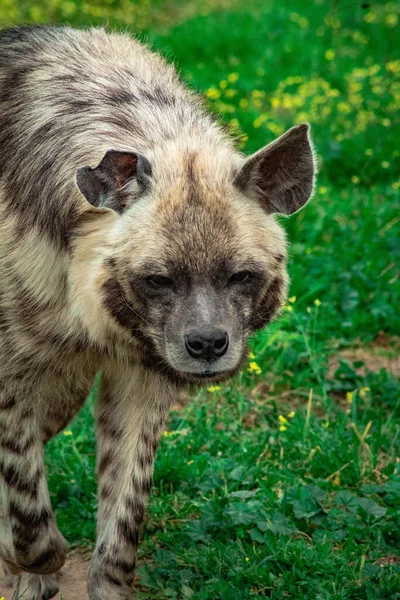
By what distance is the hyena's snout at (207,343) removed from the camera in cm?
319

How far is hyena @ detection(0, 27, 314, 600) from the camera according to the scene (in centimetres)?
326

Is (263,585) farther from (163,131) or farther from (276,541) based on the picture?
(163,131)

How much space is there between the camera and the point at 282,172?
11.2ft

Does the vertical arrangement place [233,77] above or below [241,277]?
below

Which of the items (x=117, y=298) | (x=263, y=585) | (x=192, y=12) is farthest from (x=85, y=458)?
(x=192, y=12)

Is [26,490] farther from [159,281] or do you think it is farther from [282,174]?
[282,174]

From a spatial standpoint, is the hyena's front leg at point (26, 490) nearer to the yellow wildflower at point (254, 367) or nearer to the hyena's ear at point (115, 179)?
the hyena's ear at point (115, 179)

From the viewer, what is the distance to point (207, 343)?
320cm

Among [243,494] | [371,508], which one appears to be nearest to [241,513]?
[243,494]

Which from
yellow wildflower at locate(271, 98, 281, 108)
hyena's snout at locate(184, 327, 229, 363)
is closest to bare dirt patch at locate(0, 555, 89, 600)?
hyena's snout at locate(184, 327, 229, 363)

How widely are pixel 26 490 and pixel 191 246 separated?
43.6 inches

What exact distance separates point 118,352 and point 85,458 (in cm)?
116

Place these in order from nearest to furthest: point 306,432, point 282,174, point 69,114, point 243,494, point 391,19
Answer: point 282,174, point 69,114, point 243,494, point 306,432, point 391,19

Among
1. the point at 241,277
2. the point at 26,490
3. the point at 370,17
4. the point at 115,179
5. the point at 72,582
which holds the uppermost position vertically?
the point at 115,179
